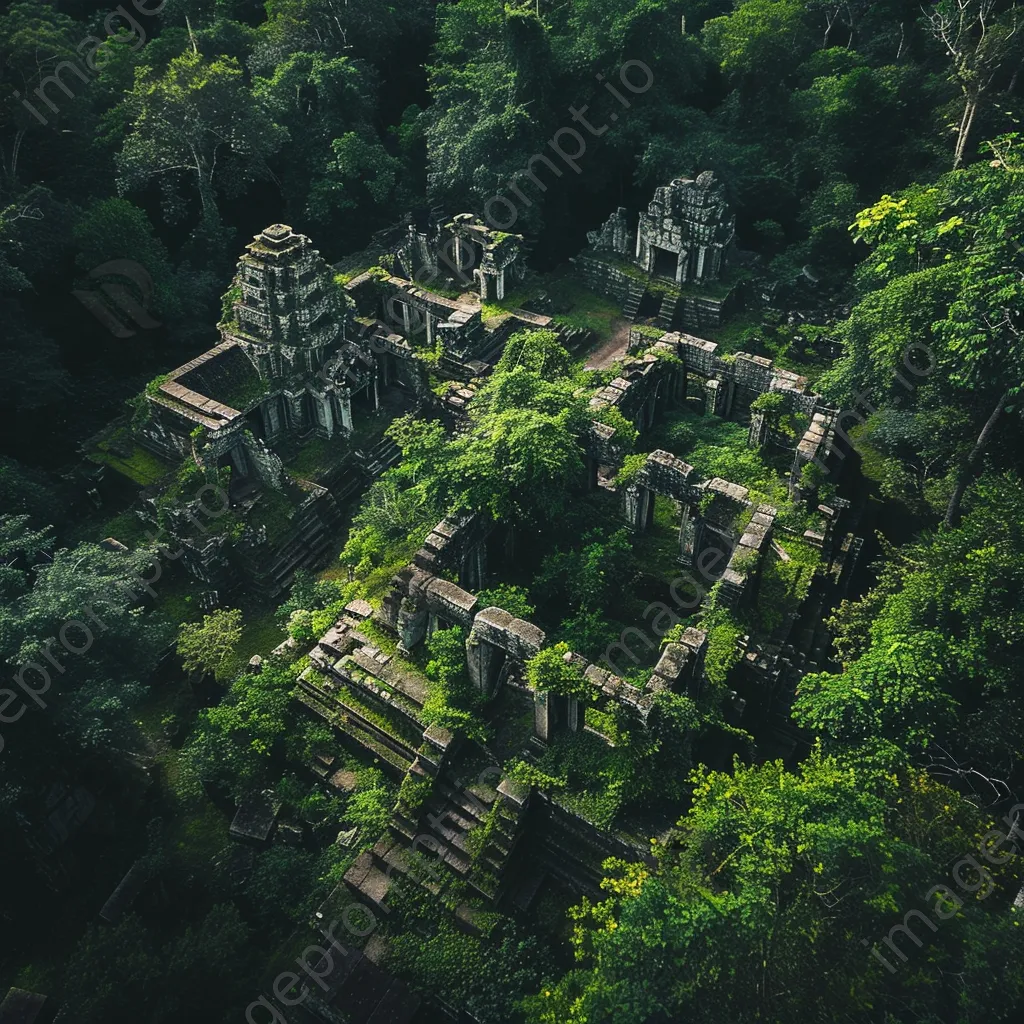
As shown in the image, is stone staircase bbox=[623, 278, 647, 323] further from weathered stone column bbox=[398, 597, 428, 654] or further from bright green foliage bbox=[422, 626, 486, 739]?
bright green foliage bbox=[422, 626, 486, 739]

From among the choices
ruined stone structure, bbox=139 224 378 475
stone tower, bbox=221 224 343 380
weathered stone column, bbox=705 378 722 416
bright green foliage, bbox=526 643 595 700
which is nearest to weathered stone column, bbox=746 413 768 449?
weathered stone column, bbox=705 378 722 416

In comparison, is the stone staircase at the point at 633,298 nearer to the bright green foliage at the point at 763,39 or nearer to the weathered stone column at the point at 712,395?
the weathered stone column at the point at 712,395

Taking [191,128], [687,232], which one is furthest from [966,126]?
[191,128]

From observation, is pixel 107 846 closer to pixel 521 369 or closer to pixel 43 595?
pixel 43 595

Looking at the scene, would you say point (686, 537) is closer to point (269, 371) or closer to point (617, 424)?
point (617, 424)

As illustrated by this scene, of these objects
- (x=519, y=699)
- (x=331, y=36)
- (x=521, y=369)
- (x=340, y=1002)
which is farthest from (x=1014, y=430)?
(x=331, y=36)

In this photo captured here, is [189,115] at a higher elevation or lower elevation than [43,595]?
higher
